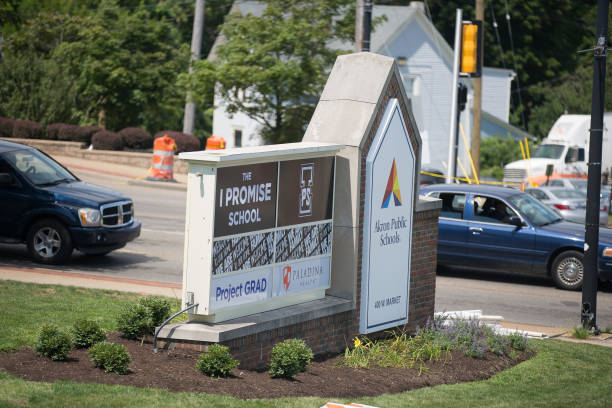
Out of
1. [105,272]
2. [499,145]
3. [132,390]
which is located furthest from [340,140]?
[499,145]

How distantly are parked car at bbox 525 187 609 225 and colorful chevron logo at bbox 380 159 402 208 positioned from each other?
16.0 meters

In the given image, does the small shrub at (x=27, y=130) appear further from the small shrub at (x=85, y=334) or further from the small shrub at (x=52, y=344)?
the small shrub at (x=52, y=344)

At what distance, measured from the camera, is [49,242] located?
14.1 meters

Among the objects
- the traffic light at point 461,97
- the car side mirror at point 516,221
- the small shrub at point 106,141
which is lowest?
the car side mirror at point 516,221

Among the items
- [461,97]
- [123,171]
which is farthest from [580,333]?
[123,171]

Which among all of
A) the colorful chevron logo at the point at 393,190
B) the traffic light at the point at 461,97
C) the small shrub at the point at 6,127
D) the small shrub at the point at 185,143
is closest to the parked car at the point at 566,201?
the traffic light at the point at 461,97

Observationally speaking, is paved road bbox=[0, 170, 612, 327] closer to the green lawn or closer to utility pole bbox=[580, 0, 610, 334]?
utility pole bbox=[580, 0, 610, 334]

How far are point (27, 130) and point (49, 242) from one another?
20882 millimetres

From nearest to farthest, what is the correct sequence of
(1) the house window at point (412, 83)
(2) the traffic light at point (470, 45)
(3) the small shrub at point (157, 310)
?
(3) the small shrub at point (157, 310)
(2) the traffic light at point (470, 45)
(1) the house window at point (412, 83)

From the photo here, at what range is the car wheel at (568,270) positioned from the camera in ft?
51.0

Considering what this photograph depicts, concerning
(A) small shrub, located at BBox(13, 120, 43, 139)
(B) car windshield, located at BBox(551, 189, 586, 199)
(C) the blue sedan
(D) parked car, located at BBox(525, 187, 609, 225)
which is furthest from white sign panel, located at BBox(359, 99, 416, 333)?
(A) small shrub, located at BBox(13, 120, 43, 139)

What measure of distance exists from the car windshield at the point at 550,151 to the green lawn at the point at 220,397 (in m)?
27.6

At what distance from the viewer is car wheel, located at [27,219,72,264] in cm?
1402

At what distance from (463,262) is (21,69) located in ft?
80.2
